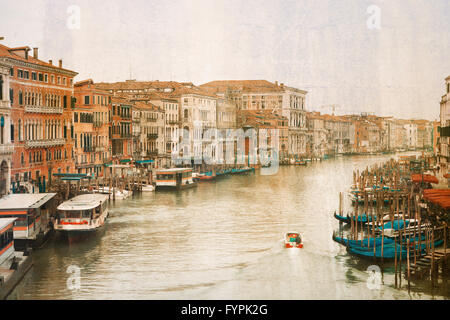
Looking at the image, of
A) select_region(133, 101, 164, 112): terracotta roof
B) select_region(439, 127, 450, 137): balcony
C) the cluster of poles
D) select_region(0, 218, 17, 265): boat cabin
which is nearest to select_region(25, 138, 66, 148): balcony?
select_region(0, 218, 17, 265): boat cabin

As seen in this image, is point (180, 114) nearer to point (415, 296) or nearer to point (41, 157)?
point (41, 157)

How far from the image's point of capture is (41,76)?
21.7 feet

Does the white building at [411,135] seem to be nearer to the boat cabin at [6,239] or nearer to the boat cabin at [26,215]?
the boat cabin at [26,215]

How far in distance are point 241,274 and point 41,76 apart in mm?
3407

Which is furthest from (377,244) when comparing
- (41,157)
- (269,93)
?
(269,93)

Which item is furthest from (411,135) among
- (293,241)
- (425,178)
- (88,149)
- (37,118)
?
(37,118)

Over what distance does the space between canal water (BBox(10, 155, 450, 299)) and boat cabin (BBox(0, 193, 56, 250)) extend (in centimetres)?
17

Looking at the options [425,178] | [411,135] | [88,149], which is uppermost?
[411,135]

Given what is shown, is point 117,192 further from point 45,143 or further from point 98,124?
point 45,143

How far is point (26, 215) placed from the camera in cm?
527

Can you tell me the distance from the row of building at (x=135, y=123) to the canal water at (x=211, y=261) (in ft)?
3.23

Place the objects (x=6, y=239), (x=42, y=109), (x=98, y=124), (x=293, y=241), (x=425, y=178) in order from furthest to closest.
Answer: (x=98, y=124), (x=425, y=178), (x=42, y=109), (x=293, y=241), (x=6, y=239)

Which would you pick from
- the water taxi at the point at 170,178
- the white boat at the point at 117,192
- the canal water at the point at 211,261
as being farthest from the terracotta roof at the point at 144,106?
the canal water at the point at 211,261

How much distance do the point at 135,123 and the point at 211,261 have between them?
22.6 feet
